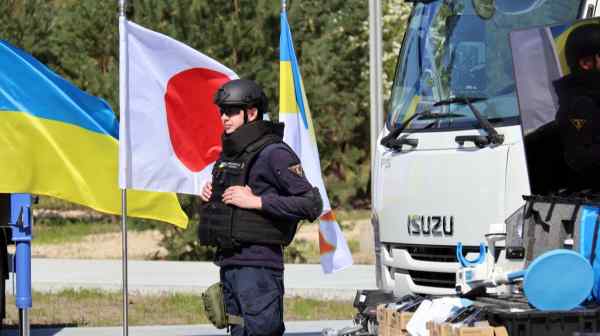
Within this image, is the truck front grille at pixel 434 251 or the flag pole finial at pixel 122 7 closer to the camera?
the truck front grille at pixel 434 251

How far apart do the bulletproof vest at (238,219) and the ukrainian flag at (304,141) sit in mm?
2077

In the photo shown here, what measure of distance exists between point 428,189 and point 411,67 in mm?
1225

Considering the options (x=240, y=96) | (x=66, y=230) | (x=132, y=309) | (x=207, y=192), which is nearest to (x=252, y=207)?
(x=207, y=192)

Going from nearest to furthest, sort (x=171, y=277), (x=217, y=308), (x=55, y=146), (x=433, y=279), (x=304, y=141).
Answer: (x=217, y=308) < (x=433, y=279) < (x=55, y=146) < (x=304, y=141) < (x=171, y=277)

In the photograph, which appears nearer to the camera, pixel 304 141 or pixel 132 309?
pixel 304 141

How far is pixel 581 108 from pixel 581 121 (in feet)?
0.22

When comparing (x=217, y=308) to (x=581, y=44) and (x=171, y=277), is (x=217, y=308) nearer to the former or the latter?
(x=581, y=44)

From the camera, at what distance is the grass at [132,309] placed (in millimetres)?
14305

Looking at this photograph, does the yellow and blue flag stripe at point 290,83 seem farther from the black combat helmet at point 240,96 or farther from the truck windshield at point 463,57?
the black combat helmet at point 240,96

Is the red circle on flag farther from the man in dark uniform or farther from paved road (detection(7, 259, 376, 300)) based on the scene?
paved road (detection(7, 259, 376, 300))

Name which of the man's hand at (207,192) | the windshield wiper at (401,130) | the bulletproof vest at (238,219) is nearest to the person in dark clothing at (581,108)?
the windshield wiper at (401,130)

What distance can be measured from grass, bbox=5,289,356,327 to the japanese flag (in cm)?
462

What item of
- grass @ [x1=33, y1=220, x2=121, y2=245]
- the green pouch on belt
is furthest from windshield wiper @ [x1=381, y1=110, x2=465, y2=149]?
grass @ [x1=33, y1=220, x2=121, y2=245]

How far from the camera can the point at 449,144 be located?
8664mm
